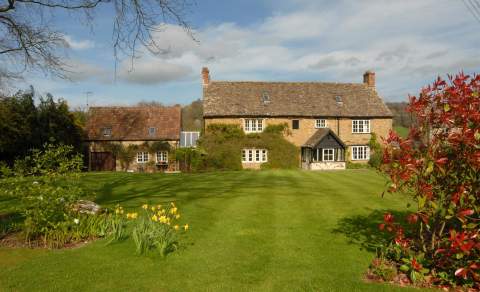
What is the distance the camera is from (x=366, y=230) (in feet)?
31.5

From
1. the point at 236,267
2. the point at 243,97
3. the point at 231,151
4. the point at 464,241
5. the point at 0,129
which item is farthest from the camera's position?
the point at 243,97

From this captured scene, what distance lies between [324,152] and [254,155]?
22.2ft

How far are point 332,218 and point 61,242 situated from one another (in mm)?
7157

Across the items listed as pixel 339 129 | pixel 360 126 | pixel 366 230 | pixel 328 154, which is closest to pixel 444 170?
pixel 366 230

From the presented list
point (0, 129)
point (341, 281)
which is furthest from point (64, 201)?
point (0, 129)

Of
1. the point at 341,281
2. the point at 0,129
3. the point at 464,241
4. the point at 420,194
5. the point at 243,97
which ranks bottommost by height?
the point at 341,281

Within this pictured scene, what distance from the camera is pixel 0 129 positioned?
27.2m

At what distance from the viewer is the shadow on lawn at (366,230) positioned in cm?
848

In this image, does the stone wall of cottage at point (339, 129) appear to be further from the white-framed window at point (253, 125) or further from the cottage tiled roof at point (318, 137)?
the white-framed window at point (253, 125)

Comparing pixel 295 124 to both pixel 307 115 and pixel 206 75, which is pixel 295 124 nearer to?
pixel 307 115

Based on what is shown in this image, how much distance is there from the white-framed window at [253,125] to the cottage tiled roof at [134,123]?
702 centimetres

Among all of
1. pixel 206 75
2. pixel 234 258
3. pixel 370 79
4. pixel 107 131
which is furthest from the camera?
pixel 370 79

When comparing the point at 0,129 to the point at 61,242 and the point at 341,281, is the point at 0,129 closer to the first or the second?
the point at 61,242

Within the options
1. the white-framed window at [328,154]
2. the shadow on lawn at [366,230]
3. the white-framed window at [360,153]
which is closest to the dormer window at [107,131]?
the white-framed window at [328,154]
